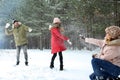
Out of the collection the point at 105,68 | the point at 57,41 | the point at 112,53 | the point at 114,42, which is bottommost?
the point at 57,41

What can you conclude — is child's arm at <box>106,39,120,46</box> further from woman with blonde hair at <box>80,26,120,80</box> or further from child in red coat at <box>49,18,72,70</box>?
child in red coat at <box>49,18,72,70</box>

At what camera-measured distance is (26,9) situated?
33.0 metres

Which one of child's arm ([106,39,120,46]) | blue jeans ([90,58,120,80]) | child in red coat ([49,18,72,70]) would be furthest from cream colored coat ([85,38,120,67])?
child in red coat ([49,18,72,70])

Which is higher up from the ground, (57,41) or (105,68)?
(105,68)

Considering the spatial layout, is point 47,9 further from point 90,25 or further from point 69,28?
point 90,25

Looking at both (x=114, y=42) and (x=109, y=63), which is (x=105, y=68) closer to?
(x=109, y=63)

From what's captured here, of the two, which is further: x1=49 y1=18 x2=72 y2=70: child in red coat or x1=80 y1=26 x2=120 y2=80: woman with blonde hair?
x1=49 y1=18 x2=72 y2=70: child in red coat

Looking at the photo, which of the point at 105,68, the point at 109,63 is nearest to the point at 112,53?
the point at 109,63

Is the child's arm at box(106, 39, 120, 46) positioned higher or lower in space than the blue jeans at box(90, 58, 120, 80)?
higher

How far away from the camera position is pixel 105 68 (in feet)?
28.0

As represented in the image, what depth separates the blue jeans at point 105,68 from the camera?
851 centimetres

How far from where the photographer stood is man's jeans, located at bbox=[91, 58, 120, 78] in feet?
27.9

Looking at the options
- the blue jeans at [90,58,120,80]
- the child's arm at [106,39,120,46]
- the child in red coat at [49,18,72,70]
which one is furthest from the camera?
the child in red coat at [49,18,72,70]

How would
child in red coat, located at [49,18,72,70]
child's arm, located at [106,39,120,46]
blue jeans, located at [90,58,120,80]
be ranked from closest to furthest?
blue jeans, located at [90,58,120,80] → child's arm, located at [106,39,120,46] → child in red coat, located at [49,18,72,70]
